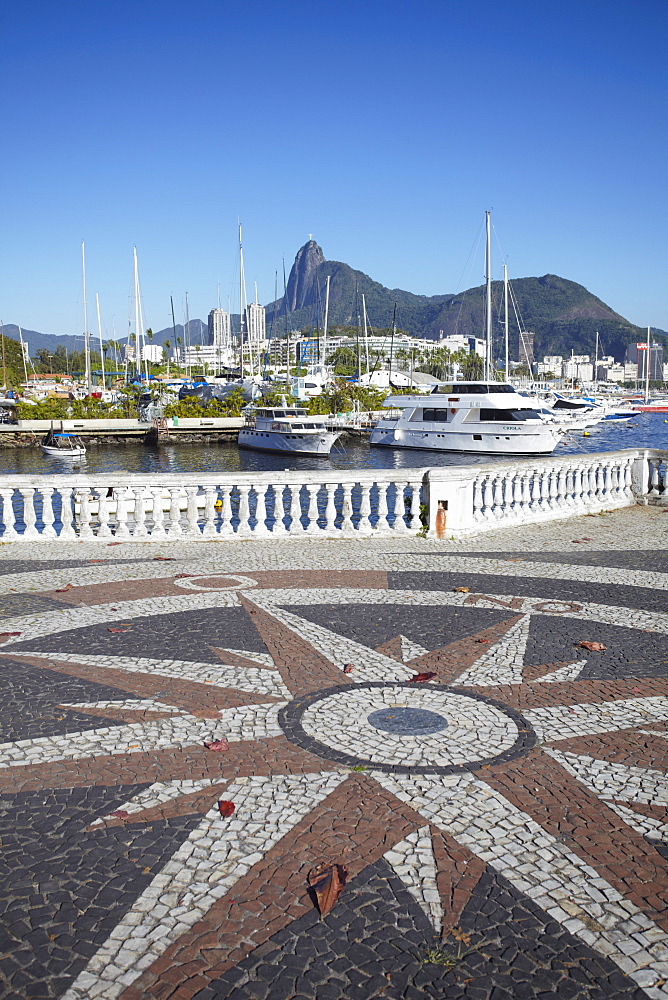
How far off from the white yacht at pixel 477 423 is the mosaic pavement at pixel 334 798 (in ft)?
171

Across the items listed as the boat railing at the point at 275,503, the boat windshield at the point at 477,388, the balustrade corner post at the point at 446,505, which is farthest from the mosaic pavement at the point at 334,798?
the boat windshield at the point at 477,388

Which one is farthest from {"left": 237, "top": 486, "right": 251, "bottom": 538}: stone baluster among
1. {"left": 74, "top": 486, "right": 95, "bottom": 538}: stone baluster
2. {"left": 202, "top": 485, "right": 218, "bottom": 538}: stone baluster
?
{"left": 74, "top": 486, "right": 95, "bottom": 538}: stone baluster

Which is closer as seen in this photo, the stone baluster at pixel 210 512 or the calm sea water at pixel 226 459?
the stone baluster at pixel 210 512

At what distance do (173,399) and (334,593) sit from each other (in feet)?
315

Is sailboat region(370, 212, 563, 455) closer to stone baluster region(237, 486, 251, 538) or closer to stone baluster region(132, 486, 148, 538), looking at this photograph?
stone baluster region(237, 486, 251, 538)

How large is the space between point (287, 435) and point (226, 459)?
200 inches

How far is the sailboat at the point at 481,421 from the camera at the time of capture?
59562 mm

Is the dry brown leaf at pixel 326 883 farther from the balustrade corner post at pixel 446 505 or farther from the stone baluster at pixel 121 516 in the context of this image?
the balustrade corner post at pixel 446 505

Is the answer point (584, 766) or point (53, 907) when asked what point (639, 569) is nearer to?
point (584, 766)

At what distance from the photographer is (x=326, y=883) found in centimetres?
371

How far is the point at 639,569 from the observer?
10859mm

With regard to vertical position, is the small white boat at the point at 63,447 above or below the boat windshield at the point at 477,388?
below

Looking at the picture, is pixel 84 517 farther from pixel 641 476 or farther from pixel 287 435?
pixel 287 435

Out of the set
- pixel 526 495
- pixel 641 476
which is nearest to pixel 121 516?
pixel 526 495
